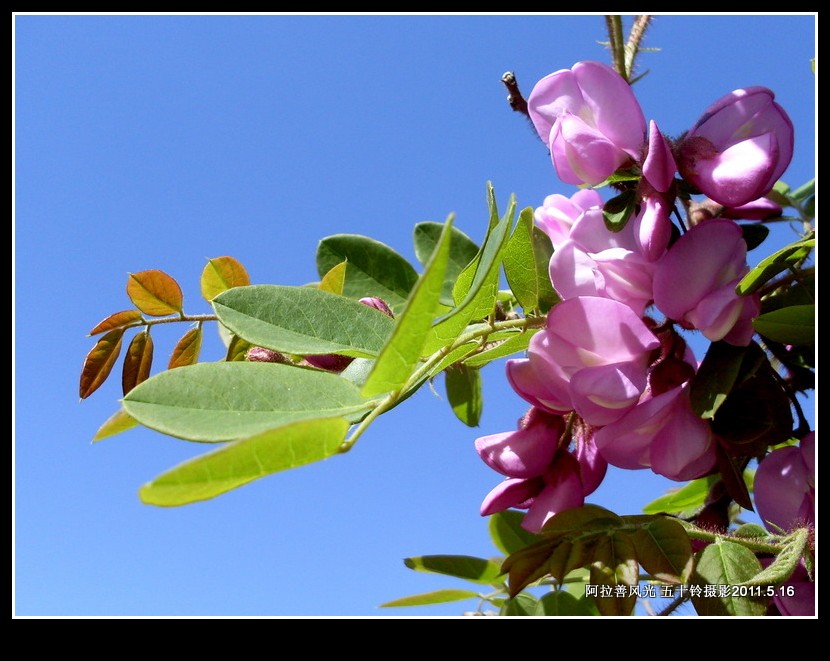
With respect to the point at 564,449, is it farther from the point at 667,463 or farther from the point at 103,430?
the point at 103,430

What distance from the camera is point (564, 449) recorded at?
76 cm

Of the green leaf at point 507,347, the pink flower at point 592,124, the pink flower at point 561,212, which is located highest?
Answer: the pink flower at point 592,124

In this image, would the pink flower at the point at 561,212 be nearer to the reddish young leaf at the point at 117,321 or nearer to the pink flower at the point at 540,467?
the pink flower at the point at 540,467

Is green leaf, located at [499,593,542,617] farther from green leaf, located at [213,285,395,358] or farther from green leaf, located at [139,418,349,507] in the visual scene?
green leaf, located at [139,418,349,507]

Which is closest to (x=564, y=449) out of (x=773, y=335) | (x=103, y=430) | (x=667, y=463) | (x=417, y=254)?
(x=667, y=463)

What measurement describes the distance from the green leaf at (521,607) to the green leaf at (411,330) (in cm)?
43

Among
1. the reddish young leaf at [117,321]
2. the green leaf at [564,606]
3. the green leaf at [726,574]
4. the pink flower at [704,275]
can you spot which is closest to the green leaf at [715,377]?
the pink flower at [704,275]

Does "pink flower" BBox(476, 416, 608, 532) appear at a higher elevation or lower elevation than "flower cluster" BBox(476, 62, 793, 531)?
lower

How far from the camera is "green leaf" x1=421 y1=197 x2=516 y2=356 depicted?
53 cm

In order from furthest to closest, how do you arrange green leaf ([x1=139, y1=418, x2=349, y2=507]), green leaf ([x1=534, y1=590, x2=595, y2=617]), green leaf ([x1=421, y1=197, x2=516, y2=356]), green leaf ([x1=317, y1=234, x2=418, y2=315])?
green leaf ([x1=317, y1=234, x2=418, y2=315]) → green leaf ([x1=534, y1=590, x2=595, y2=617]) → green leaf ([x1=421, y1=197, x2=516, y2=356]) → green leaf ([x1=139, y1=418, x2=349, y2=507])

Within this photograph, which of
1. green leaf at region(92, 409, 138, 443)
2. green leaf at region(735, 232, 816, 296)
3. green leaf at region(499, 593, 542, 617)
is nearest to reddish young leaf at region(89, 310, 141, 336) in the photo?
green leaf at region(92, 409, 138, 443)

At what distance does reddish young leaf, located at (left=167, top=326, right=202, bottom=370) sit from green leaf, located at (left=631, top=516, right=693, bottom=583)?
50cm

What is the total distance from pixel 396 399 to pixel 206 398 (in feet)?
0.45

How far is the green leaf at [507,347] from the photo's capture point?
70 cm
